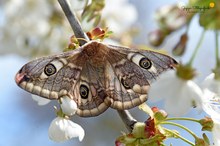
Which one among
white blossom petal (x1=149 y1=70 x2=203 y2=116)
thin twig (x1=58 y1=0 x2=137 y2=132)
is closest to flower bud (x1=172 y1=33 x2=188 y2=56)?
white blossom petal (x1=149 y1=70 x2=203 y2=116)

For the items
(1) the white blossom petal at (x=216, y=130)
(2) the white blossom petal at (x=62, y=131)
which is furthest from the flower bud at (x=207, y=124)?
(2) the white blossom petal at (x=62, y=131)

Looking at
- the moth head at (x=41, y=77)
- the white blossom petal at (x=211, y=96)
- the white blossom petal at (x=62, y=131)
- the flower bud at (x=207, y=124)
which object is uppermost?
the moth head at (x=41, y=77)

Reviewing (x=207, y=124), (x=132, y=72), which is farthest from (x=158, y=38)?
(x=207, y=124)

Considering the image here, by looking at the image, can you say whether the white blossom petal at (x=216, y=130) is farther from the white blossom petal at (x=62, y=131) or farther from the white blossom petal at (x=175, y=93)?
the white blossom petal at (x=62, y=131)

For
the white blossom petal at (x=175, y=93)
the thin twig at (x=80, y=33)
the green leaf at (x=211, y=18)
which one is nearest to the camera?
the green leaf at (x=211, y=18)

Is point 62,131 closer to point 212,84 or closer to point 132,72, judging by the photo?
point 132,72

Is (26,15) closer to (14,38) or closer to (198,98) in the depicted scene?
(14,38)

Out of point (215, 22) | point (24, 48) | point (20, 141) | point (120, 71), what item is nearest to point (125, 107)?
point (120, 71)

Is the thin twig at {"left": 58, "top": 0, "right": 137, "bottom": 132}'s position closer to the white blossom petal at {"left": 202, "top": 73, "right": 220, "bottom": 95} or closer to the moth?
the moth
